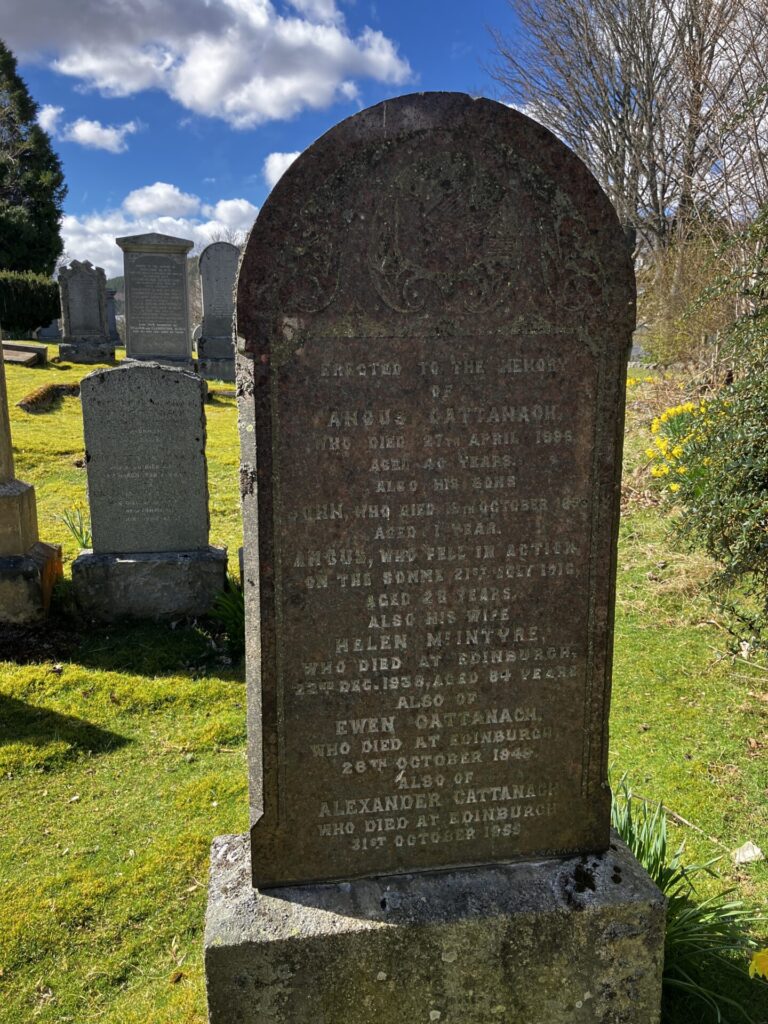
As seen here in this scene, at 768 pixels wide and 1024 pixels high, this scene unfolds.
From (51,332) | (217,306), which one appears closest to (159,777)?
(217,306)

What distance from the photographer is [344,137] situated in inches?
86.8

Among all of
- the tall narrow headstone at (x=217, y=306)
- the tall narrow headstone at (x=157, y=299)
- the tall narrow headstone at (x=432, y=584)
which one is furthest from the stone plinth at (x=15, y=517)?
the tall narrow headstone at (x=217, y=306)

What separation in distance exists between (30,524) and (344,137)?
5.45 metres

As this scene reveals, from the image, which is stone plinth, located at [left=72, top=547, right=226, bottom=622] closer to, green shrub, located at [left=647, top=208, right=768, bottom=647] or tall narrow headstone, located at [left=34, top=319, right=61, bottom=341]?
green shrub, located at [left=647, top=208, right=768, bottom=647]

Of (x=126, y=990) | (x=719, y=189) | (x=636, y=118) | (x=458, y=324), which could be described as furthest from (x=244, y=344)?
(x=636, y=118)

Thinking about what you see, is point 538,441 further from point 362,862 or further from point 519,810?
point 362,862

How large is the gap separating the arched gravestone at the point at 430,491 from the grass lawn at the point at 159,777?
120cm

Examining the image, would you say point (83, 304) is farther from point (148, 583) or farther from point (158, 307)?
point (148, 583)

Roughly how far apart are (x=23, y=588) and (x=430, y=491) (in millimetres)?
5082

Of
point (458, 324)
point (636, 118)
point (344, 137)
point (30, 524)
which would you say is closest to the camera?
point (344, 137)

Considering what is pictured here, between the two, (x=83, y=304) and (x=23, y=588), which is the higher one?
(x=83, y=304)

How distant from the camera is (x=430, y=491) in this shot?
2.46 metres

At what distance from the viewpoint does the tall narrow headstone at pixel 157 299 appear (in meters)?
16.2

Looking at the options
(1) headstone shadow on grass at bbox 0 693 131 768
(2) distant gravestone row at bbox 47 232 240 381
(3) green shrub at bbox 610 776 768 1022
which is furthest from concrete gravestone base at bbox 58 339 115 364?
(3) green shrub at bbox 610 776 768 1022
